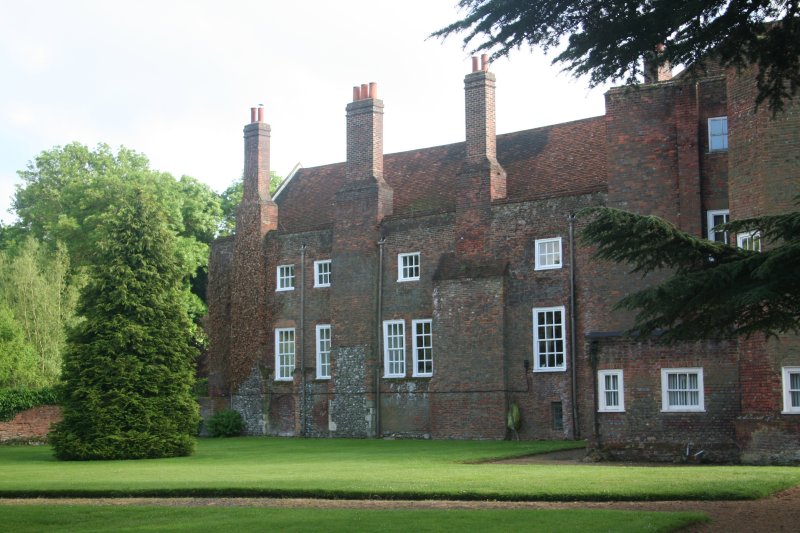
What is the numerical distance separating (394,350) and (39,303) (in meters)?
20.6

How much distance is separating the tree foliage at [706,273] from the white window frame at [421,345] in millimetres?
23208

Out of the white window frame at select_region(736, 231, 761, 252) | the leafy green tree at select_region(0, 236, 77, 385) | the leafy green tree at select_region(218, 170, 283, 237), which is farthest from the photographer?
the leafy green tree at select_region(218, 170, 283, 237)

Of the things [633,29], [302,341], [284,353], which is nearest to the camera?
[633,29]

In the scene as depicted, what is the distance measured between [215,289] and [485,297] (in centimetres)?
1391

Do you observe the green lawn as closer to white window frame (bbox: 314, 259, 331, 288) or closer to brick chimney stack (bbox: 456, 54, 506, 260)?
brick chimney stack (bbox: 456, 54, 506, 260)

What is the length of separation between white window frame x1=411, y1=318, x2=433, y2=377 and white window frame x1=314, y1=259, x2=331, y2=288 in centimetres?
468

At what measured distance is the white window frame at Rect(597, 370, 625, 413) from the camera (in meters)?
25.9

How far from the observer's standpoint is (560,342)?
109ft

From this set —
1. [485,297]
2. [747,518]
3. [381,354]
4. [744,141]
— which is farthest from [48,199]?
[747,518]

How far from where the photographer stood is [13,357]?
4419 cm

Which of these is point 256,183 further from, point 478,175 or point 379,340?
point 478,175

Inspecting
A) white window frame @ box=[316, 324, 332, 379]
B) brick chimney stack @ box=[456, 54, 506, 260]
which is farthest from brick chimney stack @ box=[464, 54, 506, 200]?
white window frame @ box=[316, 324, 332, 379]

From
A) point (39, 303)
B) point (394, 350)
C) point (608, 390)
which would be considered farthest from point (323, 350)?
point (39, 303)

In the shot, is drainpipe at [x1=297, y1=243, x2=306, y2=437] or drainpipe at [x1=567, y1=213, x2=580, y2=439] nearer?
drainpipe at [x1=567, y1=213, x2=580, y2=439]
